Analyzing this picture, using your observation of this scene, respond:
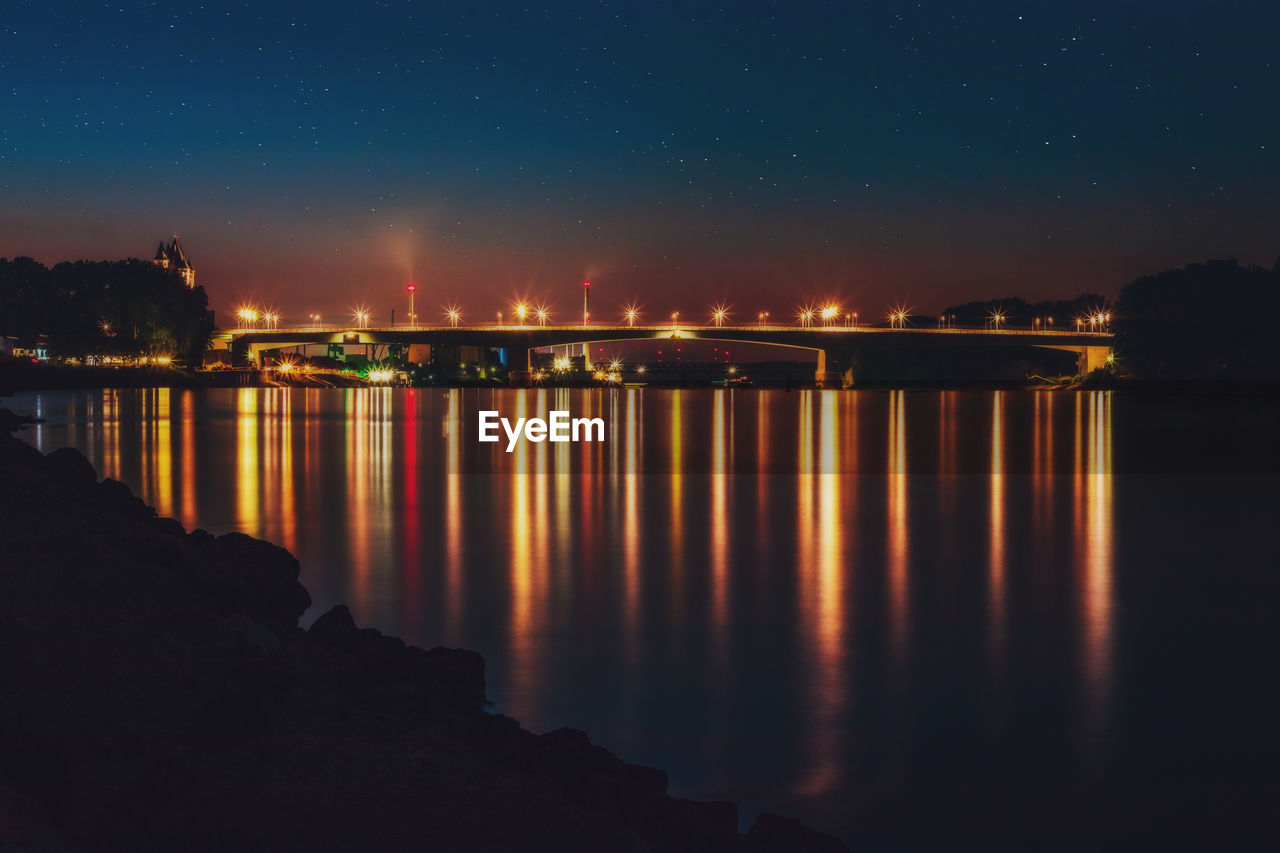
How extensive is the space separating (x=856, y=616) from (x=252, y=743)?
8207 mm

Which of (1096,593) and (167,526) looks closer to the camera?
(1096,593)

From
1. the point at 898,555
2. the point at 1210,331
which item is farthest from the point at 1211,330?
the point at 898,555

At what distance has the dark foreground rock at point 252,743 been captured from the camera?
562 cm

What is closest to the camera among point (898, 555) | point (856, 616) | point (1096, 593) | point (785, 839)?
point (785, 839)

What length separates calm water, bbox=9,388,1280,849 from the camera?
7934 mm

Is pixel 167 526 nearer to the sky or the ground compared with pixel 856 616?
nearer to the sky

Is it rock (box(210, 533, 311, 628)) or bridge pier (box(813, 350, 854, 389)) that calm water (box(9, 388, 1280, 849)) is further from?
bridge pier (box(813, 350, 854, 389))

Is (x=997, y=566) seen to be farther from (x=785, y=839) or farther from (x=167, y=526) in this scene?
(x=785, y=839)

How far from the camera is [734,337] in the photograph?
478 ft

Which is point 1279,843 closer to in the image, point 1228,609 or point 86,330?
point 1228,609

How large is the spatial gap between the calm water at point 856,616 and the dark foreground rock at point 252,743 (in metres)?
1.21

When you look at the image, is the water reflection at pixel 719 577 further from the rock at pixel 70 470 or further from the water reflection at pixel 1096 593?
the rock at pixel 70 470

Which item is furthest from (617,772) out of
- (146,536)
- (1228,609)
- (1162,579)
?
(1162,579)

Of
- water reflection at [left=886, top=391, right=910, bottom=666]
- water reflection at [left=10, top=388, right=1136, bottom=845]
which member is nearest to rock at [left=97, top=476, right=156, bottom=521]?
water reflection at [left=10, top=388, right=1136, bottom=845]
